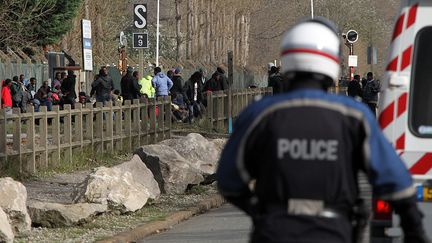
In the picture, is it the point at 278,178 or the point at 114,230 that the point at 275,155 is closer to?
the point at 278,178

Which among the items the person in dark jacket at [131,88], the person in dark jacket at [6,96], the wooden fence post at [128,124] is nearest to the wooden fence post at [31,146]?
the wooden fence post at [128,124]

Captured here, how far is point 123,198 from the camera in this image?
1471cm

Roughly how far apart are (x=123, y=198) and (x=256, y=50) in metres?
138

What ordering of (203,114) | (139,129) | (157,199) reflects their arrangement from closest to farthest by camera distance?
(157,199) → (139,129) → (203,114)

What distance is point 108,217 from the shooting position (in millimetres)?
14344

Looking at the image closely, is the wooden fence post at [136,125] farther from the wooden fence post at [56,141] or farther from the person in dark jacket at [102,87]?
the person in dark jacket at [102,87]

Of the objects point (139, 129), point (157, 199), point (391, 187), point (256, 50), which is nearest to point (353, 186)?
point (391, 187)

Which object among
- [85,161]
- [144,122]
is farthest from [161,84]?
[85,161]

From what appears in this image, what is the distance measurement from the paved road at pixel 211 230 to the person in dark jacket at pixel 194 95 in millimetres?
19043

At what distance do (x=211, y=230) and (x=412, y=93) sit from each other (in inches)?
234

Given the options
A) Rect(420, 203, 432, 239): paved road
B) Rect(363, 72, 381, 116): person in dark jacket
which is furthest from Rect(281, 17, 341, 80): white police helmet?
Rect(363, 72, 381, 116): person in dark jacket

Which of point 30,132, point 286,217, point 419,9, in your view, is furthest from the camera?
point 30,132

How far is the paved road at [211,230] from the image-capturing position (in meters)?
13.0

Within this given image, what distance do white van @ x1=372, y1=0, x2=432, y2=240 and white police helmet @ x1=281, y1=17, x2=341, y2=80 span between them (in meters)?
3.21
